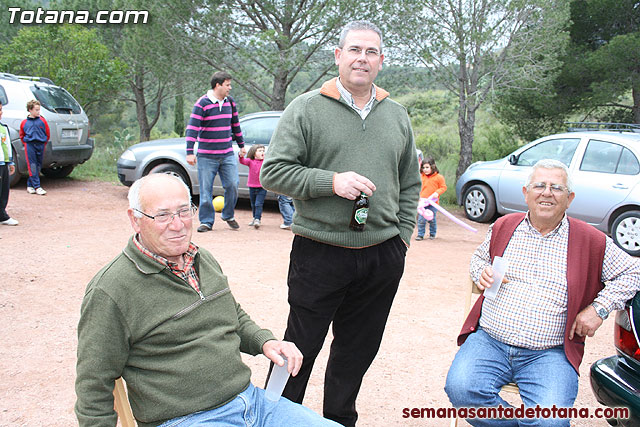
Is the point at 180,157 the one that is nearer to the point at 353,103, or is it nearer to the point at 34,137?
the point at 34,137

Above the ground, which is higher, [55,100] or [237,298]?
[55,100]

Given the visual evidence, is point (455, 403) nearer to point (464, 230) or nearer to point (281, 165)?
point (281, 165)

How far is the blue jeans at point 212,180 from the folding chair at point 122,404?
18.8 feet

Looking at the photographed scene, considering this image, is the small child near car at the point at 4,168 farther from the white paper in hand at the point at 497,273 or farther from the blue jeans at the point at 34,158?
the white paper in hand at the point at 497,273

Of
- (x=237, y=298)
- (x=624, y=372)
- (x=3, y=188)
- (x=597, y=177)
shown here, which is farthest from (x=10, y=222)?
(x=597, y=177)

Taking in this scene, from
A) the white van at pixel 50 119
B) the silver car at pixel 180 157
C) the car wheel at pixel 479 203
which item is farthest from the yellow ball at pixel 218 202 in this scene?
the car wheel at pixel 479 203

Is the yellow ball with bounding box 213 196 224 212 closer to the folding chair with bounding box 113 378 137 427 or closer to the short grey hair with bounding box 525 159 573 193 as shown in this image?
the short grey hair with bounding box 525 159 573 193

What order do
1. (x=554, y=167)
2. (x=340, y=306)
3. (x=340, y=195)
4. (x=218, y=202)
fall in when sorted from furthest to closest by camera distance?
1. (x=218, y=202)
2. (x=554, y=167)
3. (x=340, y=306)
4. (x=340, y=195)

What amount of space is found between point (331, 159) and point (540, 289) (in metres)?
1.29

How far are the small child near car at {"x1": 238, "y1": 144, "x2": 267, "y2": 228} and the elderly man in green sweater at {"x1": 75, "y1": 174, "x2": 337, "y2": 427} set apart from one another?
6.13m

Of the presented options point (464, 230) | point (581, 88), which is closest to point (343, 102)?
point (464, 230)

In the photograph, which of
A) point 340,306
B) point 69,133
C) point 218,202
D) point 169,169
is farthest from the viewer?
point 69,133

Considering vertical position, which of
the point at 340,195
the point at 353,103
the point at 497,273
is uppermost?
the point at 353,103

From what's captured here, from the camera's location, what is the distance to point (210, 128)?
7516mm
